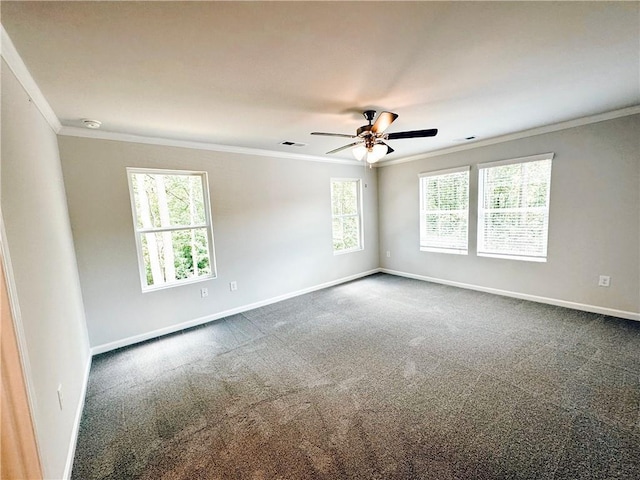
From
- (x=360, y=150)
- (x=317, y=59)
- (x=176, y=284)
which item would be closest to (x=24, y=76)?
(x=317, y=59)

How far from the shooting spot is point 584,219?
133 inches

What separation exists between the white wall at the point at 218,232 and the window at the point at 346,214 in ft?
0.57

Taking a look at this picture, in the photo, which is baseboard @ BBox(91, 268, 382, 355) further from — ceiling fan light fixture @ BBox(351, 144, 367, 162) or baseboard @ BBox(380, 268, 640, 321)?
ceiling fan light fixture @ BBox(351, 144, 367, 162)

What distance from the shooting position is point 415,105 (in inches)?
101

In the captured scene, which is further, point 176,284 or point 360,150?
point 176,284

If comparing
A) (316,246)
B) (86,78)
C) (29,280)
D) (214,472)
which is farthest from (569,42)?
(316,246)

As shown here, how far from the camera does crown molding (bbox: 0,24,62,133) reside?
1.40 metres

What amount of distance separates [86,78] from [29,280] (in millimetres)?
1359

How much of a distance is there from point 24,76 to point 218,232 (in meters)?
2.30

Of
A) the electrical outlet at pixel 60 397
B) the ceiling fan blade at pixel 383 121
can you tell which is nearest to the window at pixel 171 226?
the electrical outlet at pixel 60 397

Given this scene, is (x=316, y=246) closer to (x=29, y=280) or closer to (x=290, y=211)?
(x=290, y=211)

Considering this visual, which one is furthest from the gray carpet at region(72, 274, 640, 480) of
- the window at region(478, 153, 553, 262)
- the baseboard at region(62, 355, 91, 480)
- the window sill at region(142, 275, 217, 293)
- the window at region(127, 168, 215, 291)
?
the window at region(478, 153, 553, 262)

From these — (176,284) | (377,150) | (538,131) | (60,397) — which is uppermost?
(538,131)

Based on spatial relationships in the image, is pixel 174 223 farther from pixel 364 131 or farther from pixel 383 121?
pixel 383 121
